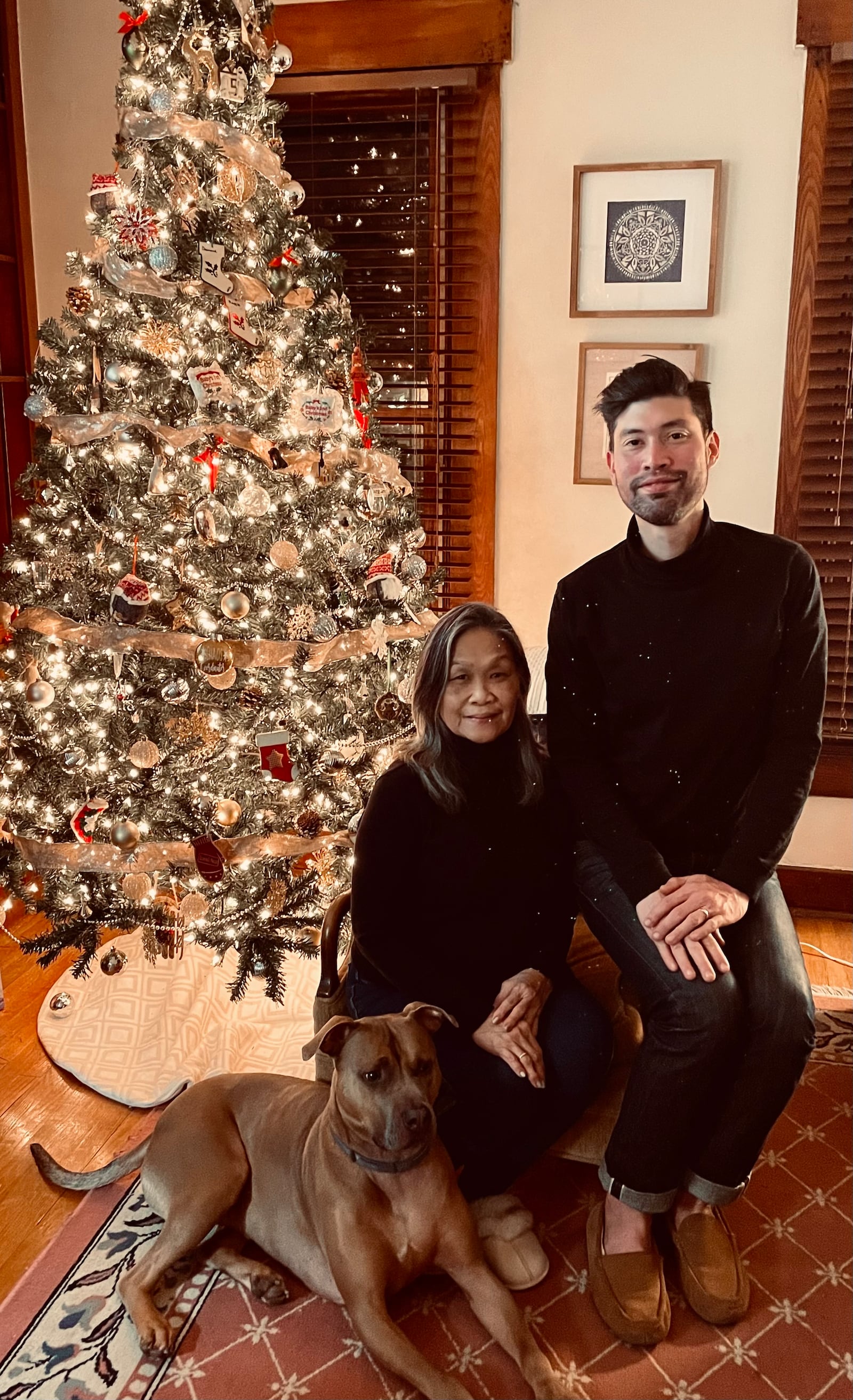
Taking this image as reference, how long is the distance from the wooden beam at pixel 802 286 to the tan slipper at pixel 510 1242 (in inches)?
81.3

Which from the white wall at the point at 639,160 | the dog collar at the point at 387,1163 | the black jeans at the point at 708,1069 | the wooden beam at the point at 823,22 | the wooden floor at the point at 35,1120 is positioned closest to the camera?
the dog collar at the point at 387,1163

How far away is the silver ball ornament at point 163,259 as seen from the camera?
2342 millimetres

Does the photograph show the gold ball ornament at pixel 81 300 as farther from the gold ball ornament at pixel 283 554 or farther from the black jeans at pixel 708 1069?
the black jeans at pixel 708 1069

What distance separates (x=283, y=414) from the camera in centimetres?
255

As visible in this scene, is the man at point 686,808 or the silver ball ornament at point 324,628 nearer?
the man at point 686,808

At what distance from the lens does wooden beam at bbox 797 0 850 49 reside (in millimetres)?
2863

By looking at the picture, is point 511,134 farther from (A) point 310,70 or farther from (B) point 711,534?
(B) point 711,534

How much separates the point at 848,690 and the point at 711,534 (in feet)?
4.86

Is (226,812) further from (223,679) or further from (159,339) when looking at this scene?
(159,339)

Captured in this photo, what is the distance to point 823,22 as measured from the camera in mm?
2879

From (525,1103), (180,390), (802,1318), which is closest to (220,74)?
(180,390)

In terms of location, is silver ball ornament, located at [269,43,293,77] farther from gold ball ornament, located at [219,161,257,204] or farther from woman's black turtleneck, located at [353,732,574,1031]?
woman's black turtleneck, located at [353,732,574,1031]

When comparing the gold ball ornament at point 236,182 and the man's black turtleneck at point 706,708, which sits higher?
the gold ball ornament at point 236,182

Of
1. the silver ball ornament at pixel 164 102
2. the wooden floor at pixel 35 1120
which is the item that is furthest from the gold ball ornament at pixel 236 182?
the wooden floor at pixel 35 1120
